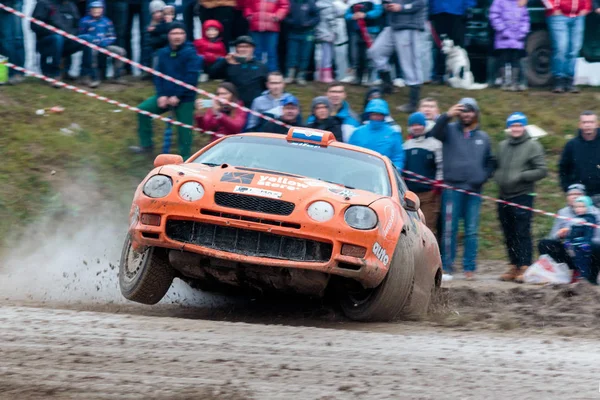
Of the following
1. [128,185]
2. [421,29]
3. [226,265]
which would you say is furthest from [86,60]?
[226,265]

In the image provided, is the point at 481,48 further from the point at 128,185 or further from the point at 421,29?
the point at 128,185

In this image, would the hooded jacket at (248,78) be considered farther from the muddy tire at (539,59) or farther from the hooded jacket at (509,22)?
the muddy tire at (539,59)

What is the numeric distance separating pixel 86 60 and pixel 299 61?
123 inches

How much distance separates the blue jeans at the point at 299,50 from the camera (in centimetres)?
1508

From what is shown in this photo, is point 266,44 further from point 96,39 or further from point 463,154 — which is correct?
point 463,154

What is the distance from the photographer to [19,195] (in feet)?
41.5

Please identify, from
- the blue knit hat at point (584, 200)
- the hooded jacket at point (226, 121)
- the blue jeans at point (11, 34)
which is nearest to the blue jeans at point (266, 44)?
the hooded jacket at point (226, 121)

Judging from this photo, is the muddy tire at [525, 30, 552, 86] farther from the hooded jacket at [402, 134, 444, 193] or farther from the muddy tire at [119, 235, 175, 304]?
the muddy tire at [119, 235, 175, 304]

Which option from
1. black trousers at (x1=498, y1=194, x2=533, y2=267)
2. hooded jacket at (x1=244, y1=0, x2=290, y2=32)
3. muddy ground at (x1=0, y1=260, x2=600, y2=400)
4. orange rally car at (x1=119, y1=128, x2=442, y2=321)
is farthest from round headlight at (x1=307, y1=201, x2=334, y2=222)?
hooded jacket at (x1=244, y1=0, x2=290, y2=32)

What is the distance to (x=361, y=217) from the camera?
286 inches

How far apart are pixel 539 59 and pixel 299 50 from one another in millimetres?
3933

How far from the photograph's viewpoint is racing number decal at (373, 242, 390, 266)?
7234 mm

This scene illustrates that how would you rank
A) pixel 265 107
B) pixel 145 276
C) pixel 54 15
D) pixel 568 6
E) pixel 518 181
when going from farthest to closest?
1. pixel 568 6
2. pixel 54 15
3. pixel 265 107
4. pixel 518 181
5. pixel 145 276

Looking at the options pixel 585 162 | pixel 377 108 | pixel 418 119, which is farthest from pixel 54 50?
pixel 585 162
